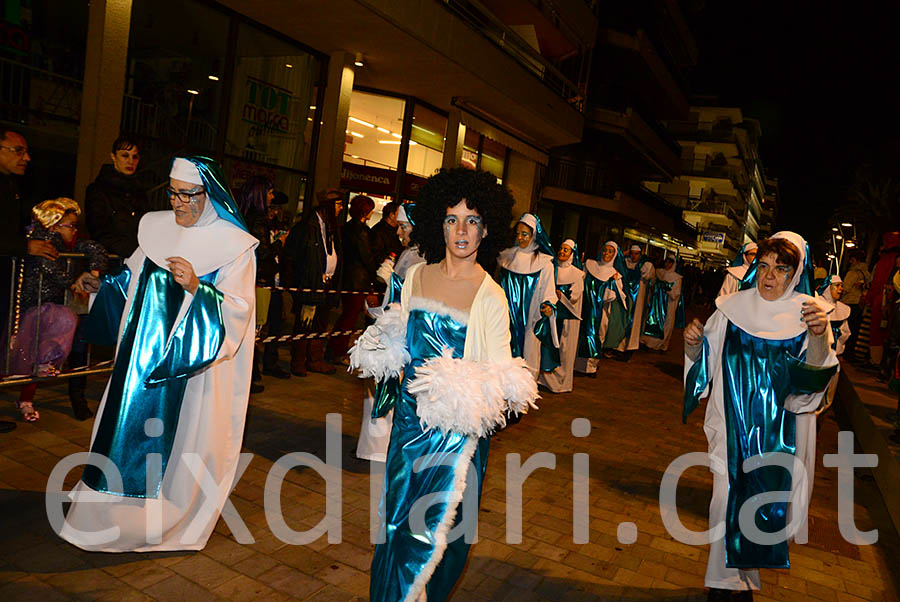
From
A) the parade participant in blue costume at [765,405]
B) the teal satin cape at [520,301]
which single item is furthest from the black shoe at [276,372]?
the parade participant in blue costume at [765,405]

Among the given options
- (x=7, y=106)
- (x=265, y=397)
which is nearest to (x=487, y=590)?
(x=265, y=397)

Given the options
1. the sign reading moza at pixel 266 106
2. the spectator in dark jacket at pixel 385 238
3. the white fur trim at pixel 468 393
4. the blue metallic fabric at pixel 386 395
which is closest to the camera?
the white fur trim at pixel 468 393

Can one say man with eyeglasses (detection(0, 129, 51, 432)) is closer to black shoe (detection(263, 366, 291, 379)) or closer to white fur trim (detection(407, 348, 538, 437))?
black shoe (detection(263, 366, 291, 379))

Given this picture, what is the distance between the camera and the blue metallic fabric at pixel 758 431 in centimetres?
A: 414

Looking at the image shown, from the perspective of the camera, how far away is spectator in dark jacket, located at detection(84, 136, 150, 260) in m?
6.12

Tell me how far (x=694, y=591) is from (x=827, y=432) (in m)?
7.12

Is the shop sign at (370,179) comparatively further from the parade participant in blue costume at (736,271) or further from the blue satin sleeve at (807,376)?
the blue satin sleeve at (807,376)

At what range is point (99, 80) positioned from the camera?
346 inches

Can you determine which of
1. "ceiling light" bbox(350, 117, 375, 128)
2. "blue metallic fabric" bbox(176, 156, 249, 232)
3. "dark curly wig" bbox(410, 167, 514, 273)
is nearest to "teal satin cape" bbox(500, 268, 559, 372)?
"dark curly wig" bbox(410, 167, 514, 273)

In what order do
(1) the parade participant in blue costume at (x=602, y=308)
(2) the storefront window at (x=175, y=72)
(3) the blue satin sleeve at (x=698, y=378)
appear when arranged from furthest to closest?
(1) the parade participant in blue costume at (x=602, y=308) < (2) the storefront window at (x=175, y=72) < (3) the blue satin sleeve at (x=698, y=378)

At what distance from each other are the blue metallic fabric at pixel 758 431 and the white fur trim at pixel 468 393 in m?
1.79

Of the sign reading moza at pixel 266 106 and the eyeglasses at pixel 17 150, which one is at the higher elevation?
the sign reading moza at pixel 266 106

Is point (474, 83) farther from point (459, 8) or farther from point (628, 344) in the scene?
point (628, 344)

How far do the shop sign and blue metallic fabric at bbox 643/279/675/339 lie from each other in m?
6.11
